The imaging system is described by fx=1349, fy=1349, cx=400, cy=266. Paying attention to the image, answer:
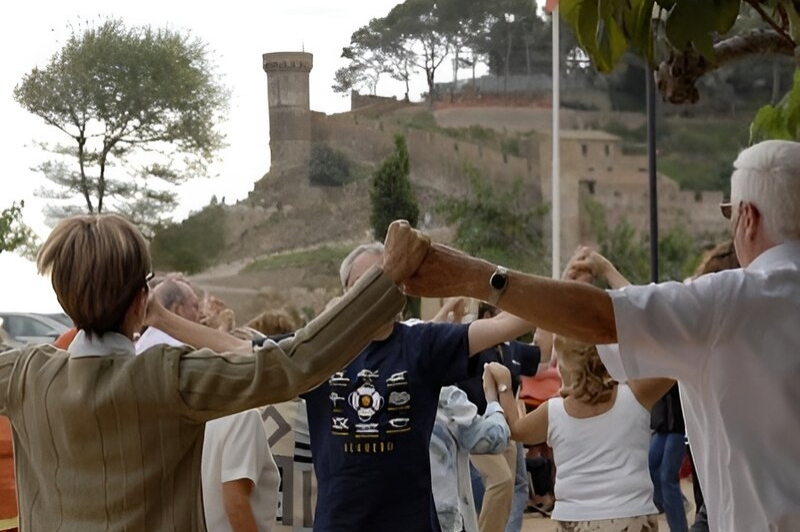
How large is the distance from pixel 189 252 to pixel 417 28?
8.98 metres

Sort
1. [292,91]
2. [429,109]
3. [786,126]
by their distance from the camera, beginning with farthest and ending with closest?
1. [429,109]
2. [292,91]
3. [786,126]

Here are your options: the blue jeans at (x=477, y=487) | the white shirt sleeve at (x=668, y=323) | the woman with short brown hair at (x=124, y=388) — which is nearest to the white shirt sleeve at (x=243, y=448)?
the woman with short brown hair at (x=124, y=388)

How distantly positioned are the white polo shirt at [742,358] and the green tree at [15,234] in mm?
20359

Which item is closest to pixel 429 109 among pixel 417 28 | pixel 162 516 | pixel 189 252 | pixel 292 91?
pixel 417 28

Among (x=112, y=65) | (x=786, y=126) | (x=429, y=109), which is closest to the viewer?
(x=786, y=126)

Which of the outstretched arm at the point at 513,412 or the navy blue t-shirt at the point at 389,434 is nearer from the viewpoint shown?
the navy blue t-shirt at the point at 389,434

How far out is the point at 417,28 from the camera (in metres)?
32.6

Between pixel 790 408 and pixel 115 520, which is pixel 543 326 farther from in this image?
pixel 115 520

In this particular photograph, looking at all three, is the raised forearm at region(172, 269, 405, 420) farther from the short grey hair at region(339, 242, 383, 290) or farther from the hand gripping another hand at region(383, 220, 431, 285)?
the short grey hair at region(339, 242, 383, 290)

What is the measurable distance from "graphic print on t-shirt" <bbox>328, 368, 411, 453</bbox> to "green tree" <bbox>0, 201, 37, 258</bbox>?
1849cm

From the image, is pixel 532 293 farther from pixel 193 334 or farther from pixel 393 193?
pixel 393 193

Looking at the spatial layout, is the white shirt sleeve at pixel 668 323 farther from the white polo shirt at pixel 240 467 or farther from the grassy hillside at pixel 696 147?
the grassy hillside at pixel 696 147

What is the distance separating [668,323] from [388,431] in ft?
6.05

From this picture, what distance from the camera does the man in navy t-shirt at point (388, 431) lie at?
4.47m
